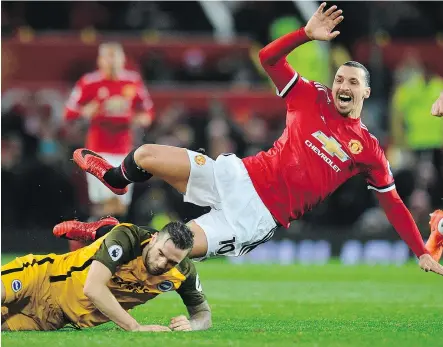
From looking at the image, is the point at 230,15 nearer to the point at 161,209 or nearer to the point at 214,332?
the point at 161,209

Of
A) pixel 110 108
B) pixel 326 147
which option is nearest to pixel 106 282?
pixel 326 147

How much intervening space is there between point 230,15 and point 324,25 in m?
11.4

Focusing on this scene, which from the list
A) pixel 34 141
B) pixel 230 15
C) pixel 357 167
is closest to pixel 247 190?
pixel 357 167

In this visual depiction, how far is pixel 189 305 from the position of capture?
8.68 meters

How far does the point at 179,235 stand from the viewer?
7793mm

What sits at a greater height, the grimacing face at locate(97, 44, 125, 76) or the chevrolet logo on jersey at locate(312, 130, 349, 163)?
the grimacing face at locate(97, 44, 125, 76)

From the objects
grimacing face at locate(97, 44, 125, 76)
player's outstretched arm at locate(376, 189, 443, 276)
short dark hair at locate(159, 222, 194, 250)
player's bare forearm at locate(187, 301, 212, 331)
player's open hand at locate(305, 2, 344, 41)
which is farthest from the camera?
grimacing face at locate(97, 44, 125, 76)

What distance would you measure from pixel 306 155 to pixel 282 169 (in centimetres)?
23

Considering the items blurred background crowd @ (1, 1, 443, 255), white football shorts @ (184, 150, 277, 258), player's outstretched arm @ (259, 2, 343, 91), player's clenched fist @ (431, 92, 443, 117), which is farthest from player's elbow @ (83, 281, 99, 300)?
blurred background crowd @ (1, 1, 443, 255)

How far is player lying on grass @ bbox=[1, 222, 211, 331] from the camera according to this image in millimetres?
7883

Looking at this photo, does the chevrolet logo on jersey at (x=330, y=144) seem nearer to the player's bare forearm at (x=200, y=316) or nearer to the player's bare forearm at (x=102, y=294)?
the player's bare forearm at (x=200, y=316)

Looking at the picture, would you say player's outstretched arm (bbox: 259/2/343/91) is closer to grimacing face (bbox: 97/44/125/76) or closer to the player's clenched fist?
the player's clenched fist

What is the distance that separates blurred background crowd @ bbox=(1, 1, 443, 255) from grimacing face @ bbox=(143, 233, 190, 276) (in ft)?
29.1

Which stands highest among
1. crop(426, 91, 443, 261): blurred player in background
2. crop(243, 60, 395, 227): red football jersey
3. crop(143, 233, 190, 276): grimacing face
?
crop(243, 60, 395, 227): red football jersey
